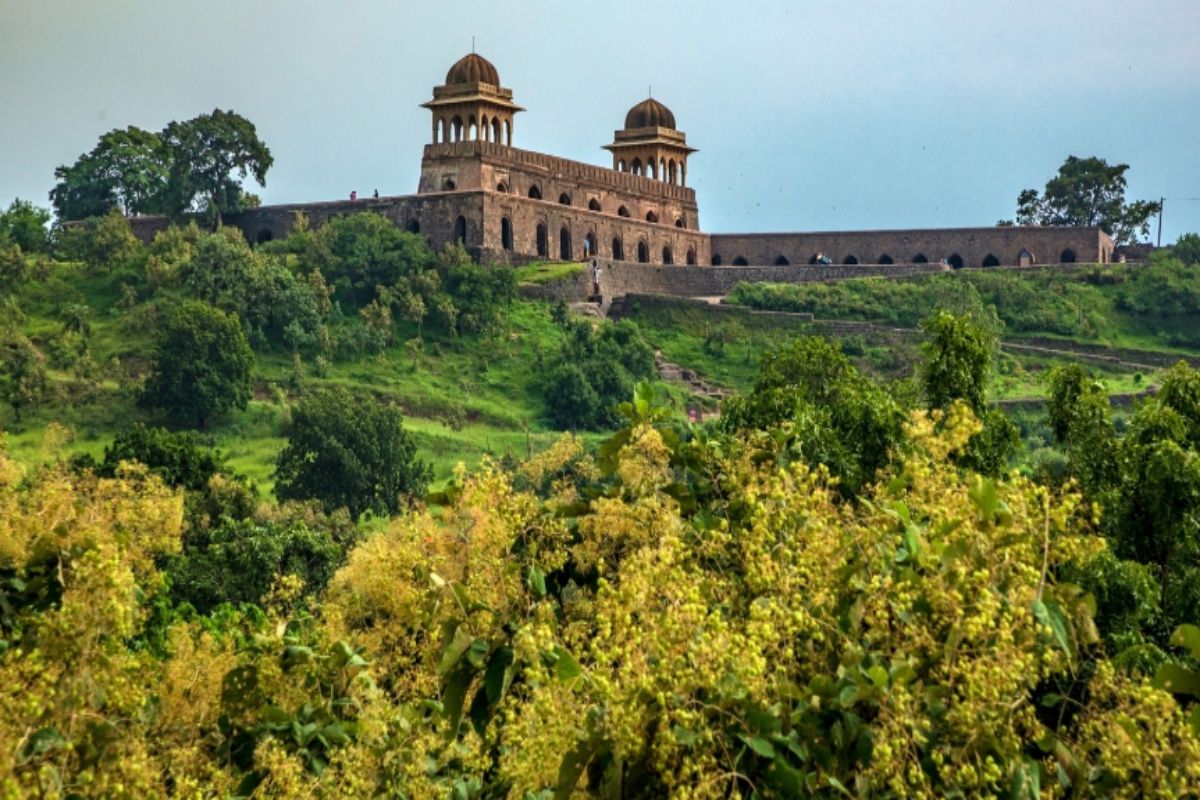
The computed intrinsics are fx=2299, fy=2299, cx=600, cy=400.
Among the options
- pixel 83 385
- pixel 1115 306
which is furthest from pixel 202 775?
pixel 1115 306

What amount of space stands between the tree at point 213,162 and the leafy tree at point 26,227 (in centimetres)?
322

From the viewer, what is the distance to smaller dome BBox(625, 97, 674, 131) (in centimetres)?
5912

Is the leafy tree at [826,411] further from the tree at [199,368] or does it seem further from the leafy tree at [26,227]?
the leafy tree at [26,227]

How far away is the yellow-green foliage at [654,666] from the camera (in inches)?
333

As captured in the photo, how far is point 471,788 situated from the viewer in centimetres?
987

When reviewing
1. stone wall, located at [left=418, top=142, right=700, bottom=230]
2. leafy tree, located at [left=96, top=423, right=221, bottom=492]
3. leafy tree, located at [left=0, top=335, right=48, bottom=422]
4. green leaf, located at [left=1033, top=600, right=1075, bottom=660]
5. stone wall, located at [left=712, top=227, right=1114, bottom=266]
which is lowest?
leafy tree, located at [left=96, top=423, right=221, bottom=492]

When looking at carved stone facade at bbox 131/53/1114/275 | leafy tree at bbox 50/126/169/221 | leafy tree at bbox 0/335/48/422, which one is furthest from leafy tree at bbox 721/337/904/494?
leafy tree at bbox 50/126/169/221

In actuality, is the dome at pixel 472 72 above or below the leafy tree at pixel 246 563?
above

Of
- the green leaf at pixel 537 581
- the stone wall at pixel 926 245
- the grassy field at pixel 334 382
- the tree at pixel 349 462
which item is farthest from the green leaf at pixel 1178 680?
the stone wall at pixel 926 245

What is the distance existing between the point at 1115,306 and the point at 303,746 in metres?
46.9

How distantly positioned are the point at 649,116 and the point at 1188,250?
14.2 m

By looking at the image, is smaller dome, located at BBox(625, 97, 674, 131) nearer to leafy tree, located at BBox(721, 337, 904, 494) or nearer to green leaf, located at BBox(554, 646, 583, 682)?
leafy tree, located at BBox(721, 337, 904, 494)

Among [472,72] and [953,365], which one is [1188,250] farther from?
[953,365]

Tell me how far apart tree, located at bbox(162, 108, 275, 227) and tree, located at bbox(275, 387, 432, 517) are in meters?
13.6
